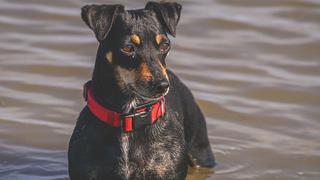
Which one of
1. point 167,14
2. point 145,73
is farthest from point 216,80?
point 145,73

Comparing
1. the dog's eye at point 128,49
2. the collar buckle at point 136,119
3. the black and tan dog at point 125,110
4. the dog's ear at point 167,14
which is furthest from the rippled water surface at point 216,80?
the dog's eye at point 128,49

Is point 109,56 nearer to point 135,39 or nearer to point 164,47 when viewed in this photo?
point 135,39

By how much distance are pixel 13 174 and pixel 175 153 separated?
2.00m

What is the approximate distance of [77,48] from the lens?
36.3ft

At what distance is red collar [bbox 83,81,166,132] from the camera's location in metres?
6.57

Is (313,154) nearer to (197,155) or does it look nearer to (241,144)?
(241,144)

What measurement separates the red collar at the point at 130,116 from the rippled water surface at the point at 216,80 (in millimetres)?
1625

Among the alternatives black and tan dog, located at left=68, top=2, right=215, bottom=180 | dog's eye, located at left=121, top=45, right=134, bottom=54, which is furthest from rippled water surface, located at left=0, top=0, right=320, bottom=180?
dog's eye, located at left=121, top=45, right=134, bottom=54

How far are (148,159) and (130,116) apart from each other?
36cm

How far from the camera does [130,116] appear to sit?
6551mm

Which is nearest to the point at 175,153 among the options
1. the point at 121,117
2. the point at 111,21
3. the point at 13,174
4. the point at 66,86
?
the point at 121,117

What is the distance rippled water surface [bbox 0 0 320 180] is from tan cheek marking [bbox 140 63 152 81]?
206 centimetres

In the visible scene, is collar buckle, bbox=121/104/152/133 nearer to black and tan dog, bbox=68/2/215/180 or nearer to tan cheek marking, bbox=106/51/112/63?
black and tan dog, bbox=68/2/215/180

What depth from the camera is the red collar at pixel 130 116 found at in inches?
259
